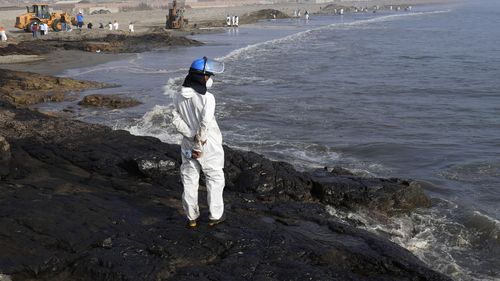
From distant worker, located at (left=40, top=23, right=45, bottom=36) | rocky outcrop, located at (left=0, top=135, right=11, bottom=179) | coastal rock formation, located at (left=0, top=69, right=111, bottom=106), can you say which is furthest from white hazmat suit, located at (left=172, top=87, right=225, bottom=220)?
distant worker, located at (left=40, top=23, right=45, bottom=36)

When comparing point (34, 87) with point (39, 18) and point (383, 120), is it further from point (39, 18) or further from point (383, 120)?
point (39, 18)

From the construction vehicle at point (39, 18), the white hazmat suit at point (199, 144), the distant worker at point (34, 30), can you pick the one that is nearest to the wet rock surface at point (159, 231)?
the white hazmat suit at point (199, 144)

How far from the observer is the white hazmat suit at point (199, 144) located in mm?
5343

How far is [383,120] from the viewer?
14.8 m

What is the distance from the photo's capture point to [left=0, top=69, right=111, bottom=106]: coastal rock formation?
53.6 feet

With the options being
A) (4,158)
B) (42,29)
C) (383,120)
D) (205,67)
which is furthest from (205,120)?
(42,29)

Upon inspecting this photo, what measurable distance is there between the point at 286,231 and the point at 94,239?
2148mm

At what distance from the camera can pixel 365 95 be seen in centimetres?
1847

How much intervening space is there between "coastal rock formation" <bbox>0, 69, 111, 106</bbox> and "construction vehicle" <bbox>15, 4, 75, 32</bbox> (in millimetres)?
22363

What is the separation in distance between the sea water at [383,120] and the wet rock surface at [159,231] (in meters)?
1.49

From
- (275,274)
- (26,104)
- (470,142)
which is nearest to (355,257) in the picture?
→ (275,274)

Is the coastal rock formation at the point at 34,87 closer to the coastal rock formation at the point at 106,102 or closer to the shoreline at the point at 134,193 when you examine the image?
the coastal rock formation at the point at 106,102

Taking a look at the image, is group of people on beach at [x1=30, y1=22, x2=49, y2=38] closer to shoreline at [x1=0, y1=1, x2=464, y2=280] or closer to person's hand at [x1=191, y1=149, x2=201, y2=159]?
shoreline at [x1=0, y1=1, x2=464, y2=280]

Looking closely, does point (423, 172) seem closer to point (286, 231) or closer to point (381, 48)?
point (286, 231)
